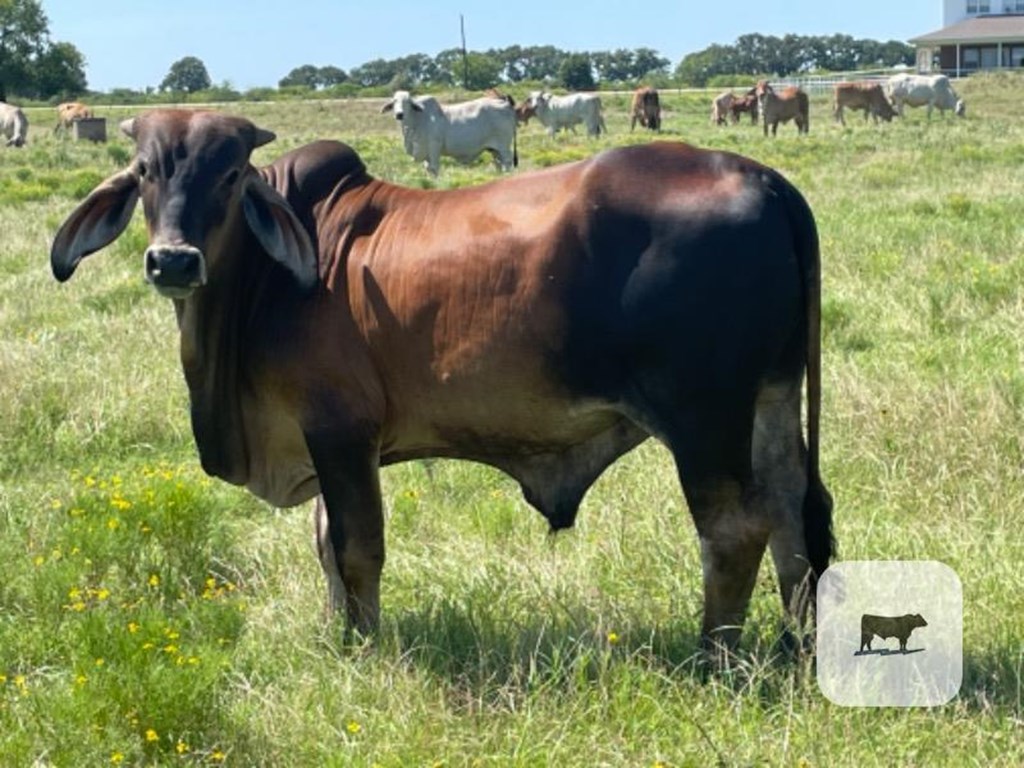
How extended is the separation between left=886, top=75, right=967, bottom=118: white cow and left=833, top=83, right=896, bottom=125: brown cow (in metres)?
1.62

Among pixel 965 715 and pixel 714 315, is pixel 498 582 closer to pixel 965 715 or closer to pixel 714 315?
pixel 714 315

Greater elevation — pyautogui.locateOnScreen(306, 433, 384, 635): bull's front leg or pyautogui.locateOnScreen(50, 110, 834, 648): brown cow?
pyautogui.locateOnScreen(50, 110, 834, 648): brown cow

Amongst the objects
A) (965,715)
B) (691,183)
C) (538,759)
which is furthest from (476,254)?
(965,715)

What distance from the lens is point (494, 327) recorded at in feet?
14.8

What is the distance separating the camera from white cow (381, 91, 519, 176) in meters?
27.2

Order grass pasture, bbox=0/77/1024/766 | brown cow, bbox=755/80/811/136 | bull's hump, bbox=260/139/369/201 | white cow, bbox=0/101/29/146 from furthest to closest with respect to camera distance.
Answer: brown cow, bbox=755/80/811/136, white cow, bbox=0/101/29/146, bull's hump, bbox=260/139/369/201, grass pasture, bbox=0/77/1024/766

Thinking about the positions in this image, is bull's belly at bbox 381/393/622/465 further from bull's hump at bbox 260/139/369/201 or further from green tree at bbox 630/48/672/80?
green tree at bbox 630/48/672/80

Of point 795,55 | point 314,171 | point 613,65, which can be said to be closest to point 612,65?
point 613,65

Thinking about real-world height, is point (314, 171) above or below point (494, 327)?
above

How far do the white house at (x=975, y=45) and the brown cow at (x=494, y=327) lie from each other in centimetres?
7750

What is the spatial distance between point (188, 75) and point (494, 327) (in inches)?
5006

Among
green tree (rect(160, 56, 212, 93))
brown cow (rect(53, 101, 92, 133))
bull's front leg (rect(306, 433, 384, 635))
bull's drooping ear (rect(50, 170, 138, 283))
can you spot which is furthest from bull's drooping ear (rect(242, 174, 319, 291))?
green tree (rect(160, 56, 212, 93))

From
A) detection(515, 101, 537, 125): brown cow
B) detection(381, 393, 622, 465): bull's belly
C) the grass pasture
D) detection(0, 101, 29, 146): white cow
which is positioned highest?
detection(0, 101, 29, 146): white cow

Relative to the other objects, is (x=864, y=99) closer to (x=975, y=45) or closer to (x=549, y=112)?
(x=549, y=112)
